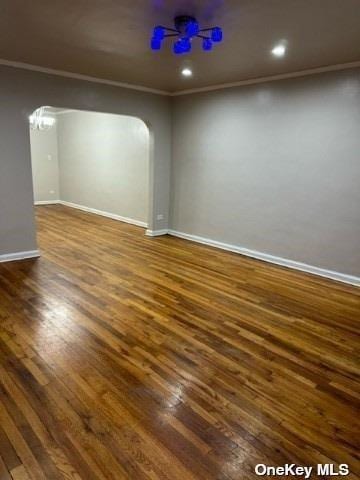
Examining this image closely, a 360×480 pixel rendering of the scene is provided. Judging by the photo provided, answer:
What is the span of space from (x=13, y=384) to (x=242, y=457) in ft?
5.00

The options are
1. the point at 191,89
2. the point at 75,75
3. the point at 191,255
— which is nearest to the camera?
the point at 75,75

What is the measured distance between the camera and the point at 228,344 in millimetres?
2754

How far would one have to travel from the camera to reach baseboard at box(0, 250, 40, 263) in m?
4.58

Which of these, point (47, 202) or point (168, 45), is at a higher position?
point (168, 45)

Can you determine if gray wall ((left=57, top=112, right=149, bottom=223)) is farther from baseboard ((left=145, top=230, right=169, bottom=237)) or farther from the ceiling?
the ceiling

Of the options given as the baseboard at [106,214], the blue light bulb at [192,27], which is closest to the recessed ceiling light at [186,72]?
the blue light bulb at [192,27]

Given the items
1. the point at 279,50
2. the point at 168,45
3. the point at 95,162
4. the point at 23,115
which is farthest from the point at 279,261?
the point at 95,162

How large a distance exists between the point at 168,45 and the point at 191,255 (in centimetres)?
298

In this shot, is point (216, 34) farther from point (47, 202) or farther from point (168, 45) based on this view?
point (47, 202)

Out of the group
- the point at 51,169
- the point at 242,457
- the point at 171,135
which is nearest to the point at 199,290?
the point at 242,457

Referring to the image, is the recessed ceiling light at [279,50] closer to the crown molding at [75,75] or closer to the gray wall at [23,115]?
the crown molding at [75,75]

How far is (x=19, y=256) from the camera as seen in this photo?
15.5 ft

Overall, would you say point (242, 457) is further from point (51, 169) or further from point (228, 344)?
point (51, 169)

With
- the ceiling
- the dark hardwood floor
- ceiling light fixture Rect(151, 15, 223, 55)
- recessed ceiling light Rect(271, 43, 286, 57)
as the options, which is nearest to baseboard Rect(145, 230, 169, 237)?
the dark hardwood floor
